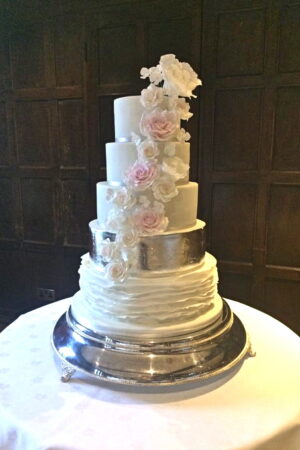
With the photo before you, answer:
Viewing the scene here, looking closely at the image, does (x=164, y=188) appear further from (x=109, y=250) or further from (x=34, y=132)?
(x=34, y=132)

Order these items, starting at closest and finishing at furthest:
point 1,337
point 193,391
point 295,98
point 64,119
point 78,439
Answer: point 78,439 < point 193,391 < point 1,337 < point 295,98 < point 64,119

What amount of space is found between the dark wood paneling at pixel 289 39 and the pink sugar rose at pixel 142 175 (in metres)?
1.33

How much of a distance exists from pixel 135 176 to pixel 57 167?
61.3 inches

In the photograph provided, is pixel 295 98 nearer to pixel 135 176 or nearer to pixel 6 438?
pixel 135 176

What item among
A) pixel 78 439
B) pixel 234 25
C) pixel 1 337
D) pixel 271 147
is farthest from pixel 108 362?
pixel 234 25

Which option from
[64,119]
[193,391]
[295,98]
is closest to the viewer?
[193,391]

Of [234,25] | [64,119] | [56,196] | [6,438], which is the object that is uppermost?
[234,25]

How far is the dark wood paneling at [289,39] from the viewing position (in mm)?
1799

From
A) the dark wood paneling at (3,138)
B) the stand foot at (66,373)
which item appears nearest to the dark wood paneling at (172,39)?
the dark wood paneling at (3,138)

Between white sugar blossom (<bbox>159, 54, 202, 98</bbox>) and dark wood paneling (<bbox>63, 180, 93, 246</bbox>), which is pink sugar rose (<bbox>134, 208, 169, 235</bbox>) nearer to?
white sugar blossom (<bbox>159, 54, 202, 98</bbox>)

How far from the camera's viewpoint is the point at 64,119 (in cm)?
229

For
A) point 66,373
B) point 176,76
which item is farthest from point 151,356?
point 176,76

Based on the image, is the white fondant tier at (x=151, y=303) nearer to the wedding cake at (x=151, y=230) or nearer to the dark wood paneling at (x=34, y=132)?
the wedding cake at (x=151, y=230)

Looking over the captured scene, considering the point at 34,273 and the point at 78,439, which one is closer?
the point at 78,439
